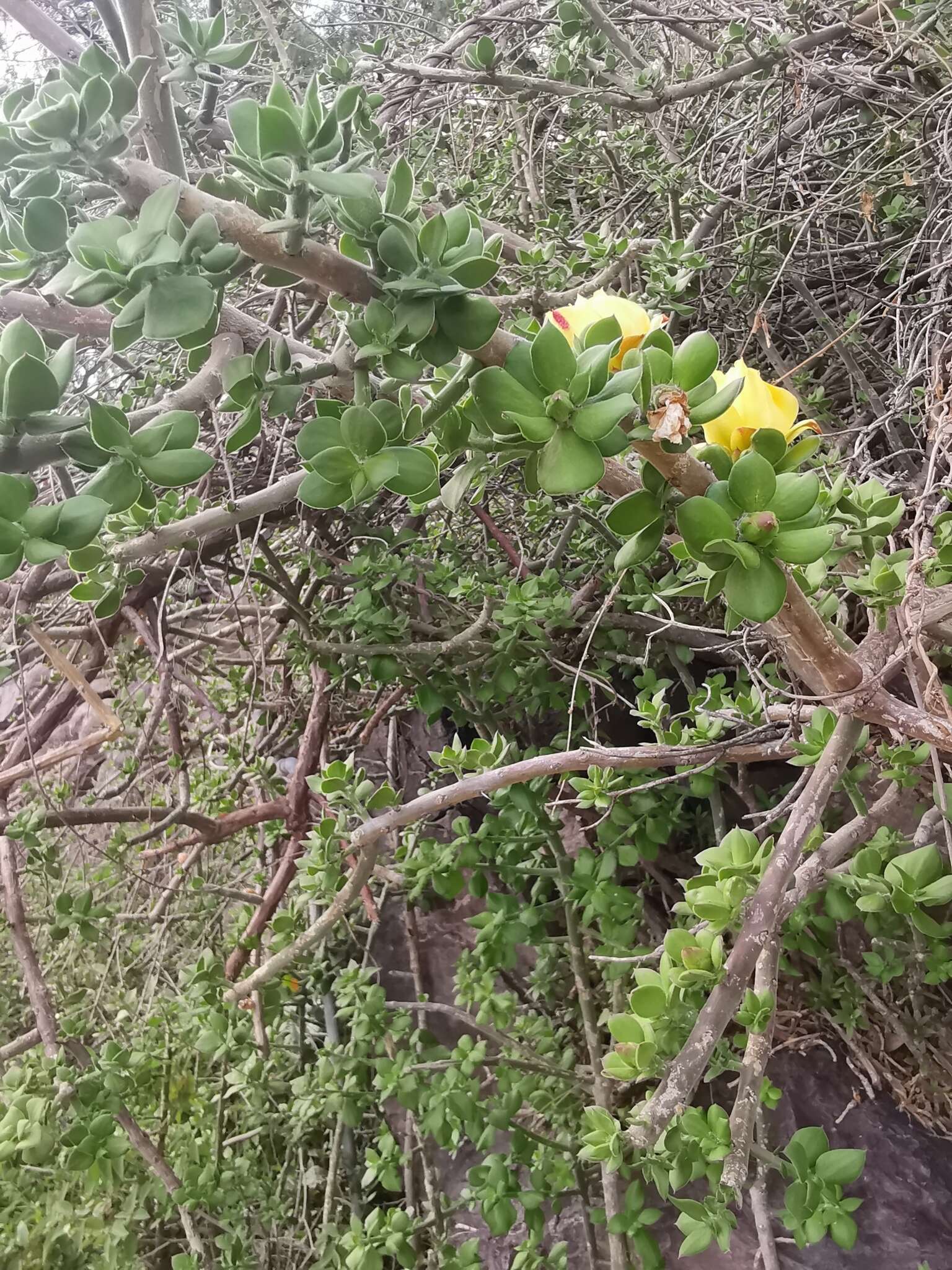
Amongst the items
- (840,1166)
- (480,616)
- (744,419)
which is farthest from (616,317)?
(840,1166)

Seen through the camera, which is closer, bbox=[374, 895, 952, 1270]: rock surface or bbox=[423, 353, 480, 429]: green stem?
bbox=[423, 353, 480, 429]: green stem

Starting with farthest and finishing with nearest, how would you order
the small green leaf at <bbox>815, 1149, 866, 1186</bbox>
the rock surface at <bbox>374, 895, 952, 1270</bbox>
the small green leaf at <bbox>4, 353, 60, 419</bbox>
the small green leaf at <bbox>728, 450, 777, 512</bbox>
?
the rock surface at <bbox>374, 895, 952, 1270</bbox> → the small green leaf at <bbox>815, 1149, 866, 1186</bbox> → the small green leaf at <bbox>728, 450, 777, 512</bbox> → the small green leaf at <bbox>4, 353, 60, 419</bbox>

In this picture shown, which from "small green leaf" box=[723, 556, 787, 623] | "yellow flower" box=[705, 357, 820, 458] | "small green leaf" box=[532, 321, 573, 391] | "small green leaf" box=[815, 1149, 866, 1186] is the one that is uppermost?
"small green leaf" box=[532, 321, 573, 391]

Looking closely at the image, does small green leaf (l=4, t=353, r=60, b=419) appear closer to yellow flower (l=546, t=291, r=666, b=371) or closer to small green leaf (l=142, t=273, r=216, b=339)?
small green leaf (l=142, t=273, r=216, b=339)

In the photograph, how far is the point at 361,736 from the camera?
62.8 inches

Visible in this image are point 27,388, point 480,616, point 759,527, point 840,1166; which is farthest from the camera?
point 480,616

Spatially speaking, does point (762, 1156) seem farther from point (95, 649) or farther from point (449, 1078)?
point (95, 649)

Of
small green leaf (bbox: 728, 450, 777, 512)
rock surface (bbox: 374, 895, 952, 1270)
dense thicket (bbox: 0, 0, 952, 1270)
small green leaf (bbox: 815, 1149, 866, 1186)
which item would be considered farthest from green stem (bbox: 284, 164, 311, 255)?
rock surface (bbox: 374, 895, 952, 1270)

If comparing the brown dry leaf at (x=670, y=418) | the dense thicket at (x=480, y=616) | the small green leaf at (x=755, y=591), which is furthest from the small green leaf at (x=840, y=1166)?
the brown dry leaf at (x=670, y=418)

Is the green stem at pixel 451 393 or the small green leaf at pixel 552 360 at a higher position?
the small green leaf at pixel 552 360

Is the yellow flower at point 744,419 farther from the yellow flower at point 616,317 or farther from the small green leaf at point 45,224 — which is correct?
the small green leaf at point 45,224

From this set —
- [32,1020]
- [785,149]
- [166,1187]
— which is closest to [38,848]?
[166,1187]

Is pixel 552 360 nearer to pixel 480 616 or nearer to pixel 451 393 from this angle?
pixel 451 393

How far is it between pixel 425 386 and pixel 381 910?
143 centimetres
